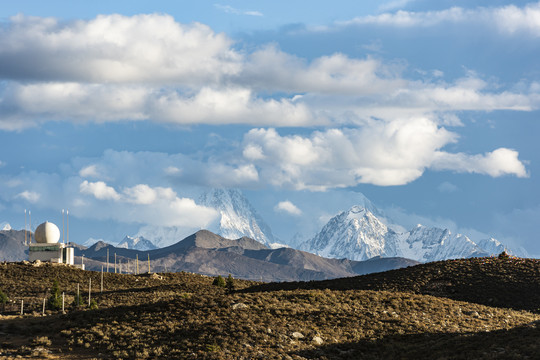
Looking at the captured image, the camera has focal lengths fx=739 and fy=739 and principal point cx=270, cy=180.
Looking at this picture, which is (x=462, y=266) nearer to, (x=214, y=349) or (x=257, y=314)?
(x=257, y=314)

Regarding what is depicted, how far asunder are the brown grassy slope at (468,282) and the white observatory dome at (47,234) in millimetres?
68760

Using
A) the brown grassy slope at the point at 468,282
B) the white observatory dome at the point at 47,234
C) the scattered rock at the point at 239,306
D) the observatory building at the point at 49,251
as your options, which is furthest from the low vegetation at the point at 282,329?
the white observatory dome at the point at 47,234

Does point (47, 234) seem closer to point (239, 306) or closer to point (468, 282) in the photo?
point (468, 282)

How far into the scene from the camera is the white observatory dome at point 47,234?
155625 mm

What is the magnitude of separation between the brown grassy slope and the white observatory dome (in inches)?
2707

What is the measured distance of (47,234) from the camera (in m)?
156

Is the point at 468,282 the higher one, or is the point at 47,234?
the point at 47,234

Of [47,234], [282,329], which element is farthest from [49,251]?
[282,329]

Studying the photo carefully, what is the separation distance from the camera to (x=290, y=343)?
53.8 metres

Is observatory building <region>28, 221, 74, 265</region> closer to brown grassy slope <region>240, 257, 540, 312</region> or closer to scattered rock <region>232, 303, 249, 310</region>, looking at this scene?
brown grassy slope <region>240, 257, 540, 312</region>

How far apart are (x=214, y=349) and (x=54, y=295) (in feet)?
156

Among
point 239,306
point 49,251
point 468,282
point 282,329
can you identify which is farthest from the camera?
point 49,251

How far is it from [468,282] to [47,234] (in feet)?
309

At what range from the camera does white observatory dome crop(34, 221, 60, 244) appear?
156 metres
